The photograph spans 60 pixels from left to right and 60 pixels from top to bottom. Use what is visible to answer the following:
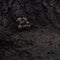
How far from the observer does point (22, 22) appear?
4.66 m

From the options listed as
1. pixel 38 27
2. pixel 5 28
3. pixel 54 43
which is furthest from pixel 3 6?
pixel 54 43

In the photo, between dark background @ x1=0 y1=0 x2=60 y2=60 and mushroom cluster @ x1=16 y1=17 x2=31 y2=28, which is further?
mushroom cluster @ x1=16 y1=17 x2=31 y2=28

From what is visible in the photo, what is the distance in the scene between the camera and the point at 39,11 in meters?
4.96

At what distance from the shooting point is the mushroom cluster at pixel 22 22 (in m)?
4.66

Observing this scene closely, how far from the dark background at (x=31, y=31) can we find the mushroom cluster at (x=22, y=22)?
8 cm

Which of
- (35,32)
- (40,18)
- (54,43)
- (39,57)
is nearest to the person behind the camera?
(39,57)

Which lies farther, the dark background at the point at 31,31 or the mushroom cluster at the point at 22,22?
the mushroom cluster at the point at 22,22

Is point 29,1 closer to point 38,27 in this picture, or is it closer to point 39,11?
point 39,11

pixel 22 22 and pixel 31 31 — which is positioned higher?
pixel 22 22

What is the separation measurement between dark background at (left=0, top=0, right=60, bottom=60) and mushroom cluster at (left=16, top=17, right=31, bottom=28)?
0.27 feet

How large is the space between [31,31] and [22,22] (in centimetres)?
25

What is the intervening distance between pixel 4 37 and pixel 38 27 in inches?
35.8

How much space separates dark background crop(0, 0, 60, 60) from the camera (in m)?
3.75

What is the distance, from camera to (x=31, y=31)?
183 inches
